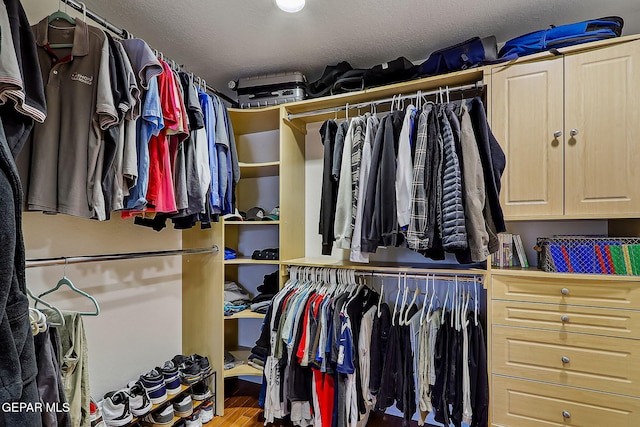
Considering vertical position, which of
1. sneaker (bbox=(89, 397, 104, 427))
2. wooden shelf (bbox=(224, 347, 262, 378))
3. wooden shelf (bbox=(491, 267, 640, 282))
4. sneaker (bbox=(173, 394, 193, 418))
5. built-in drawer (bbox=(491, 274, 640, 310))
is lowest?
sneaker (bbox=(173, 394, 193, 418))

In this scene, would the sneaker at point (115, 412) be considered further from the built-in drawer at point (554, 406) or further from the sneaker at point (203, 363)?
the built-in drawer at point (554, 406)

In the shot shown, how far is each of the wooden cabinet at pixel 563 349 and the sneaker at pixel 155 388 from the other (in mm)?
1753

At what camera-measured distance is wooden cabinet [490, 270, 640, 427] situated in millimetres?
1483

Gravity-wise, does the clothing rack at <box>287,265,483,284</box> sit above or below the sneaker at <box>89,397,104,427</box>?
above

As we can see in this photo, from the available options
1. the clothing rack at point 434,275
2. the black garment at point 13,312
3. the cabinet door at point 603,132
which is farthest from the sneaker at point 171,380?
the cabinet door at point 603,132

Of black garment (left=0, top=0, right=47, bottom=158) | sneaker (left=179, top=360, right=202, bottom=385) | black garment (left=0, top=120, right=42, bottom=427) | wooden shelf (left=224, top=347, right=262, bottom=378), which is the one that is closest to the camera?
black garment (left=0, top=120, right=42, bottom=427)

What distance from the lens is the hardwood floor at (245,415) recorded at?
83.0 inches

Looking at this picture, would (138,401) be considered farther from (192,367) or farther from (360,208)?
(360,208)

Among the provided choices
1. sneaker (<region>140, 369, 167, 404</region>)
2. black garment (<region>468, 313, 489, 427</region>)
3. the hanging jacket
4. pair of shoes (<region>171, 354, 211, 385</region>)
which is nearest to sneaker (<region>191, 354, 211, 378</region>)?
pair of shoes (<region>171, 354, 211, 385</region>)

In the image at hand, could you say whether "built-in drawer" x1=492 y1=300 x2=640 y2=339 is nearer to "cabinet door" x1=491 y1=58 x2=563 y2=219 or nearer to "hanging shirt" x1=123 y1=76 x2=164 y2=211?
"cabinet door" x1=491 y1=58 x2=563 y2=219

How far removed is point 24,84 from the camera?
1.01 meters

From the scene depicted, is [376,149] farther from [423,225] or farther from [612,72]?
[612,72]

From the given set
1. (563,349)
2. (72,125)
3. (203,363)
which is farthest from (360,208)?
(203,363)

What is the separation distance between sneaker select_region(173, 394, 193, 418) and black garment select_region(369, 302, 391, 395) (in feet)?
3.51
